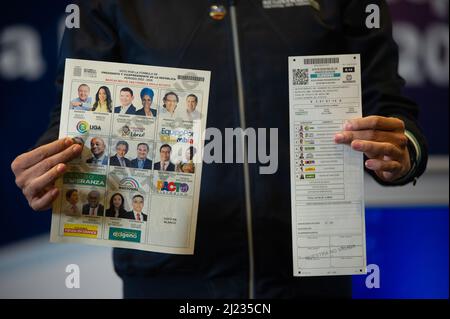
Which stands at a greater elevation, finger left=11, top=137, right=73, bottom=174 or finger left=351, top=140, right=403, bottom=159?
finger left=351, top=140, right=403, bottom=159

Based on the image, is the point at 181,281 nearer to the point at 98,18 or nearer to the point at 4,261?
the point at 98,18

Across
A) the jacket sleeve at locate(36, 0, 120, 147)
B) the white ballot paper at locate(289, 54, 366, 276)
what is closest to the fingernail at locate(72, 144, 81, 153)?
the jacket sleeve at locate(36, 0, 120, 147)

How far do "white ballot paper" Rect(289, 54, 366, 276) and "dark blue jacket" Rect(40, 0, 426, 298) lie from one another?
4 centimetres

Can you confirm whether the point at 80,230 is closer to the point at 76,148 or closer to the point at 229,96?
the point at 76,148

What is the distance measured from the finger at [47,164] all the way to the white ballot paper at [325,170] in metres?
0.41

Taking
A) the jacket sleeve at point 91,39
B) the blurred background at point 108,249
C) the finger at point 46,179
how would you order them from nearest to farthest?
the finger at point 46,179
the jacket sleeve at point 91,39
the blurred background at point 108,249

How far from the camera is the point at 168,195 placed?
1.03m

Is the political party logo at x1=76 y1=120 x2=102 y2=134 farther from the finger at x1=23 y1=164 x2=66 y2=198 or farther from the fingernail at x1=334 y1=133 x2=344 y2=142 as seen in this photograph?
the fingernail at x1=334 y1=133 x2=344 y2=142

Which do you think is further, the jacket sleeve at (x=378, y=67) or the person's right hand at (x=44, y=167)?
the jacket sleeve at (x=378, y=67)

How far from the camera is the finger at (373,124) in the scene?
39.3 inches

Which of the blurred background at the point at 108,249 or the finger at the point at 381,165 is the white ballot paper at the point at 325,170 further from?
the blurred background at the point at 108,249

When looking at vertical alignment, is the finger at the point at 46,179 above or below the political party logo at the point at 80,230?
above

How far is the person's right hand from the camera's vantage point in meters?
0.98

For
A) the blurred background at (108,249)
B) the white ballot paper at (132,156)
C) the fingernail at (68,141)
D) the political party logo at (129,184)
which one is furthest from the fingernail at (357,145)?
the blurred background at (108,249)
